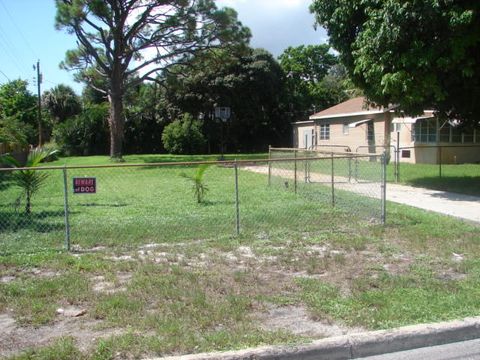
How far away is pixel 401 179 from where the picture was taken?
60.5 feet

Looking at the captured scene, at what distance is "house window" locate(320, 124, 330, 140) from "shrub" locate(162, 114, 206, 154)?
10880 mm

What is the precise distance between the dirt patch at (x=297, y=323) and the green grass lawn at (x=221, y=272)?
0.07m

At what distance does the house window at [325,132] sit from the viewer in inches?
1405

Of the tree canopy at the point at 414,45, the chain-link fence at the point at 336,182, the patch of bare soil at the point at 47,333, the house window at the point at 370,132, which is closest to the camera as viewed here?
the patch of bare soil at the point at 47,333

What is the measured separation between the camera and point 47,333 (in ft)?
15.0

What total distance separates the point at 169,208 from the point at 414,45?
284 inches

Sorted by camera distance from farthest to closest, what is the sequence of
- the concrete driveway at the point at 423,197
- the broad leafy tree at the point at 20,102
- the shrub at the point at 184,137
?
the broad leafy tree at the point at 20,102, the shrub at the point at 184,137, the concrete driveway at the point at 423,197

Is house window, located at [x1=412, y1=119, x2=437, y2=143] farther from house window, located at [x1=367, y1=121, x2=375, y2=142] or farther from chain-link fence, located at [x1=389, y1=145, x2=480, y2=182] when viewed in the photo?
house window, located at [x1=367, y1=121, x2=375, y2=142]

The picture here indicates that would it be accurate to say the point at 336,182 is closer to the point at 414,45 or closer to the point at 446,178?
the point at 446,178

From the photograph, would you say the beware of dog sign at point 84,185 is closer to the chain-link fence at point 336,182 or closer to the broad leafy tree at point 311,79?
the chain-link fence at point 336,182

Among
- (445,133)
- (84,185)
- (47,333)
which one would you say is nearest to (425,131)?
(445,133)

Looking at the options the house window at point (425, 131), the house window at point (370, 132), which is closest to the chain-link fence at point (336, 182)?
the house window at point (425, 131)

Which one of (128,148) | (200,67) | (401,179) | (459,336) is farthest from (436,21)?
(128,148)

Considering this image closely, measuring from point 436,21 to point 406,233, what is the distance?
20.7ft
